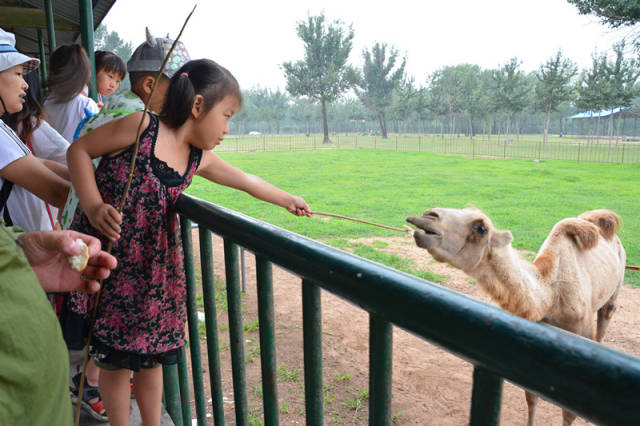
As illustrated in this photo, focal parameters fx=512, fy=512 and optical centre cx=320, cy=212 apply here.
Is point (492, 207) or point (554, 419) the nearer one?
point (554, 419)

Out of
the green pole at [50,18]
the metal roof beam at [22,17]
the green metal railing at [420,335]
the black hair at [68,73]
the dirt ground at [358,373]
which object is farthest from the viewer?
the metal roof beam at [22,17]

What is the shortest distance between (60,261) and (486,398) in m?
1.13

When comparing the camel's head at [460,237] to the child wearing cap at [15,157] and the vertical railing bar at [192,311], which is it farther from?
the child wearing cap at [15,157]

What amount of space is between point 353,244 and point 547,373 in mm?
8543

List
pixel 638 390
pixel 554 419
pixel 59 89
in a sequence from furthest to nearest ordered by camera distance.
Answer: pixel 554 419 < pixel 59 89 < pixel 638 390

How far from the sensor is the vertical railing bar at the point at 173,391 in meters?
2.29

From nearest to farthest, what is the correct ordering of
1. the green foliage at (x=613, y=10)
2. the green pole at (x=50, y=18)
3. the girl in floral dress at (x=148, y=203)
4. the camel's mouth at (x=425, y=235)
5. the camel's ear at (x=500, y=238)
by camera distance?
the girl in floral dress at (x=148, y=203) → the camel's mouth at (x=425, y=235) → the camel's ear at (x=500, y=238) → the green pole at (x=50, y=18) → the green foliage at (x=613, y=10)

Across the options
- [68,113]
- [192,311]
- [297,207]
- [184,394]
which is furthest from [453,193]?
[192,311]

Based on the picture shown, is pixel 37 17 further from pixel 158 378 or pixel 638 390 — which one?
pixel 638 390

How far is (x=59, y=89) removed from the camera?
116 inches

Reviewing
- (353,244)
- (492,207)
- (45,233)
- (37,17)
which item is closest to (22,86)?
(45,233)

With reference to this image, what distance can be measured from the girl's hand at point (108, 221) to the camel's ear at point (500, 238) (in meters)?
2.56

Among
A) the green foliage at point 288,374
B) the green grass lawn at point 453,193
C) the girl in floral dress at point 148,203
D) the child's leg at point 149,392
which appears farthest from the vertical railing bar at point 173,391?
the green grass lawn at point 453,193

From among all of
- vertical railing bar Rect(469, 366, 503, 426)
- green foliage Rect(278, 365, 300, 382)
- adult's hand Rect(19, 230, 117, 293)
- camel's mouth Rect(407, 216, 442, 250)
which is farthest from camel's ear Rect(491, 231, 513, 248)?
vertical railing bar Rect(469, 366, 503, 426)
